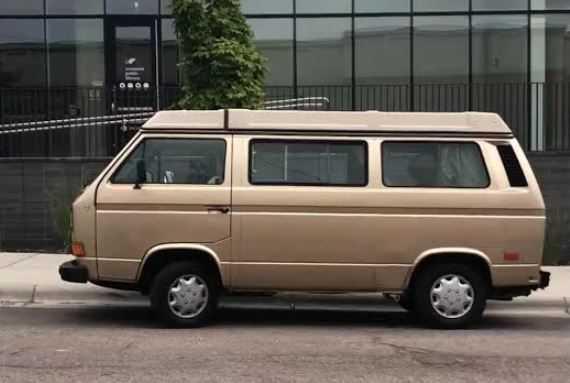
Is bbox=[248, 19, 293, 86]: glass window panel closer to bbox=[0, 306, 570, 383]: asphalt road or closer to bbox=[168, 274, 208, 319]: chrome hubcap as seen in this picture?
bbox=[0, 306, 570, 383]: asphalt road

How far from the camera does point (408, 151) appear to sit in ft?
28.0

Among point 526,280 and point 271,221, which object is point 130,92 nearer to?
point 271,221

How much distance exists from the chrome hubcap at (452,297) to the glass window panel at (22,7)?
40.4 feet

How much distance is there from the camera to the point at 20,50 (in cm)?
1745

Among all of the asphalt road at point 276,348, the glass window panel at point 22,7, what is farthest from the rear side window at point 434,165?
the glass window panel at point 22,7

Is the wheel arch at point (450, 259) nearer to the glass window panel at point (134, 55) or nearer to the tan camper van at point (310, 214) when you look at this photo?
the tan camper van at point (310, 214)

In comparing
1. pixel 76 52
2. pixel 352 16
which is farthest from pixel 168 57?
pixel 352 16

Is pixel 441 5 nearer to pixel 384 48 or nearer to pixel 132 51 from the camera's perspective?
pixel 384 48

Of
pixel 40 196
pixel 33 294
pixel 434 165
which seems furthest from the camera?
pixel 40 196

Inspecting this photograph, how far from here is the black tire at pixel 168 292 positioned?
27.0 ft

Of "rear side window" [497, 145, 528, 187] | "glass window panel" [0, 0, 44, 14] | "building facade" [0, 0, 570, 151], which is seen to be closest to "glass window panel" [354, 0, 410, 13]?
"building facade" [0, 0, 570, 151]

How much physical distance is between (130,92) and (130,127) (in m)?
1.00

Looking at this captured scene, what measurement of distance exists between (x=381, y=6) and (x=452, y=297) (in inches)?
409

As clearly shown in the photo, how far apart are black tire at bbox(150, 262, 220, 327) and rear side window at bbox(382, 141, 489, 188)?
2.13 m
